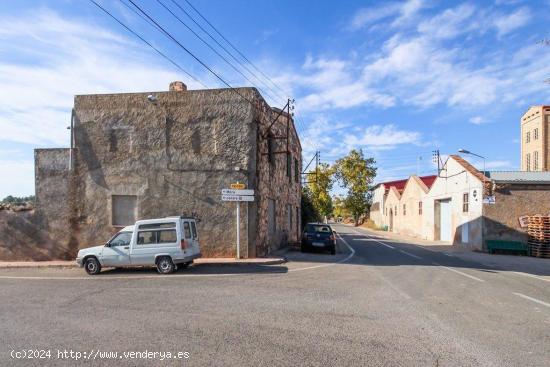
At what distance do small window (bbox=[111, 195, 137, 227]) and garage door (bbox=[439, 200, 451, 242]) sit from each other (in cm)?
2445

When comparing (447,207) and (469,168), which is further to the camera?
(447,207)

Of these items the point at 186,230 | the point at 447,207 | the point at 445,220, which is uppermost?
the point at 447,207

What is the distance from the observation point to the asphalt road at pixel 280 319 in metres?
5.57

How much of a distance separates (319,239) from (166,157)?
8.17m

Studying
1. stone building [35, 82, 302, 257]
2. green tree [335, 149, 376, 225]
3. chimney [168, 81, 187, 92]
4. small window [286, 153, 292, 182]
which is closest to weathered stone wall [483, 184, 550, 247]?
small window [286, 153, 292, 182]

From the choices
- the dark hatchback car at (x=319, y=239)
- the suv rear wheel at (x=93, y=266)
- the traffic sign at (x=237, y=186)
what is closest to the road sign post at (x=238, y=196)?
the traffic sign at (x=237, y=186)

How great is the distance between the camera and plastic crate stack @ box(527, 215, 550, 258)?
75.3 ft

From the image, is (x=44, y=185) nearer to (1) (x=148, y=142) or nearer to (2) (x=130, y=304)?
(1) (x=148, y=142)

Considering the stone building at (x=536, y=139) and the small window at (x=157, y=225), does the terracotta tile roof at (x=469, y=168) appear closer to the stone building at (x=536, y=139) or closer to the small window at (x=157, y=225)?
the small window at (x=157, y=225)

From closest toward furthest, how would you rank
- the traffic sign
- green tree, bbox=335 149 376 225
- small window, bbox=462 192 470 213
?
the traffic sign, small window, bbox=462 192 470 213, green tree, bbox=335 149 376 225

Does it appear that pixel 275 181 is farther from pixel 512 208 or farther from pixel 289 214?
pixel 512 208

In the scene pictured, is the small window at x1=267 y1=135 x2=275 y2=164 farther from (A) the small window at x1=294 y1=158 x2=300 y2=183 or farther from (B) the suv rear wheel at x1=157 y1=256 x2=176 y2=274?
(A) the small window at x1=294 y1=158 x2=300 y2=183

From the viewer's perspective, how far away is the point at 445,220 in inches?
1364

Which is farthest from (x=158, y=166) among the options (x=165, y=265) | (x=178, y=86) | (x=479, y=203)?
(x=479, y=203)
